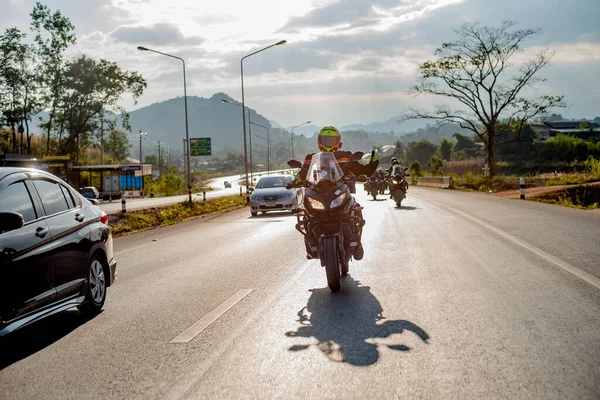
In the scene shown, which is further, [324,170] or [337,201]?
[324,170]

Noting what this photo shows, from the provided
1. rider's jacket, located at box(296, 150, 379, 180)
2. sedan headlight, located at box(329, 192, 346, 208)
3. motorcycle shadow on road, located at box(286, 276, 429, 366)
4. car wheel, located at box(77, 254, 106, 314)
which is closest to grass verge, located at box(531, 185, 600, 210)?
rider's jacket, located at box(296, 150, 379, 180)

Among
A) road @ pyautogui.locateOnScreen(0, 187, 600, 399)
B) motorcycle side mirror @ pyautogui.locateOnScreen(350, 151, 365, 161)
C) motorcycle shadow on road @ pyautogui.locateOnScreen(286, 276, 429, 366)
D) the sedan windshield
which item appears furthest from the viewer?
the sedan windshield

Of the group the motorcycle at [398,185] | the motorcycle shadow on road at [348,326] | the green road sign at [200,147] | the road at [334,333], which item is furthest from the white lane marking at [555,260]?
the green road sign at [200,147]

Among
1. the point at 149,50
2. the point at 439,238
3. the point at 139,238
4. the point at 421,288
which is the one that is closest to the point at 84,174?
the point at 149,50

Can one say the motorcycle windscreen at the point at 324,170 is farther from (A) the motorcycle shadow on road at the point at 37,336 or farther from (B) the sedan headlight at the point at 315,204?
(A) the motorcycle shadow on road at the point at 37,336

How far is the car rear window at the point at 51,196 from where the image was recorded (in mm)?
6543

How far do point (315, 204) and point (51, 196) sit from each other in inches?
117

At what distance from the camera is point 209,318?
652 cm

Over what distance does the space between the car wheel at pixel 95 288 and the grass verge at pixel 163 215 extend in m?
11.9

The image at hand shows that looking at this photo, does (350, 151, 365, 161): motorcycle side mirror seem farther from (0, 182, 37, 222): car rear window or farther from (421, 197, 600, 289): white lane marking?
(0, 182, 37, 222): car rear window

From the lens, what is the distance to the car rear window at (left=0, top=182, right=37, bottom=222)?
19.1ft

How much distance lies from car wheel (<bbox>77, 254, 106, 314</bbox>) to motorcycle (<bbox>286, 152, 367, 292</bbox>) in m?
2.52

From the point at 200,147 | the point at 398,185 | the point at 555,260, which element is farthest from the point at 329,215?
the point at 200,147

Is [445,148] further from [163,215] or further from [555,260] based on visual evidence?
[555,260]
